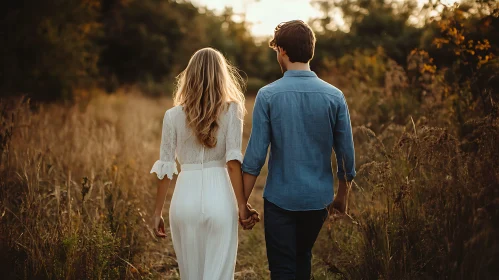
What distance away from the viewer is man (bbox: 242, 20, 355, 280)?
3.10 m

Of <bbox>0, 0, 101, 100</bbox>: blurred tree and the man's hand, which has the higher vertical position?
<bbox>0, 0, 101, 100</bbox>: blurred tree

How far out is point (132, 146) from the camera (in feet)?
25.1

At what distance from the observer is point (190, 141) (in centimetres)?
335

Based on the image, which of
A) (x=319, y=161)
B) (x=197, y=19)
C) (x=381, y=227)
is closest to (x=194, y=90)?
(x=319, y=161)

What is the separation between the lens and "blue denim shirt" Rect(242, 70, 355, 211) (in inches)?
122

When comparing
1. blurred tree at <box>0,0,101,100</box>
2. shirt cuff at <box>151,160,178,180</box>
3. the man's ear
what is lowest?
shirt cuff at <box>151,160,178,180</box>

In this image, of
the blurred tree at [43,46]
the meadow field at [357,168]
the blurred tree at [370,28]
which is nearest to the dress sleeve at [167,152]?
the meadow field at [357,168]

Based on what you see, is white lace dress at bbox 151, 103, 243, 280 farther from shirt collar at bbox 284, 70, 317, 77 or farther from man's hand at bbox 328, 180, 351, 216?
man's hand at bbox 328, 180, 351, 216

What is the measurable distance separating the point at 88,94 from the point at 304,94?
11.1 m

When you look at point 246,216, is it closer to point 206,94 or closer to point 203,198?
point 203,198

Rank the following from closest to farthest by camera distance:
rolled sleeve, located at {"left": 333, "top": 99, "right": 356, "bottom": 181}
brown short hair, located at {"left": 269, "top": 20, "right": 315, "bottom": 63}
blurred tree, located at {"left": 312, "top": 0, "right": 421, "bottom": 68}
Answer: brown short hair, located at {"left": 269, "top": 20, "right": 315, "bottom": 63}
rolled sleeve, located at {"left": 333, "top": 99, "right": 356, "bottom": 181}
blurred tree, located at {"left": 312, "top": 0, "right": 421, "bottom": 68}

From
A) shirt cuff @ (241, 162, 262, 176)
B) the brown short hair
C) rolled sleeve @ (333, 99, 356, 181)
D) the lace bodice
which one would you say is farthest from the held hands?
the brown short hair

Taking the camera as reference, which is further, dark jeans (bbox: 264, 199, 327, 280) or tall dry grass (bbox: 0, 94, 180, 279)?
tall dry grass (bbox: 0, 94, 180, 279)

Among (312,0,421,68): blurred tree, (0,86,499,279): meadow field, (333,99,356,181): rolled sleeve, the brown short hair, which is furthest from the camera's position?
(312,0,421,68): blurred tree
